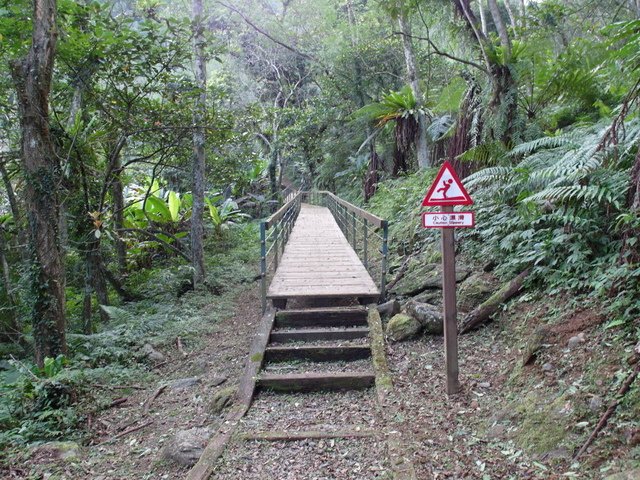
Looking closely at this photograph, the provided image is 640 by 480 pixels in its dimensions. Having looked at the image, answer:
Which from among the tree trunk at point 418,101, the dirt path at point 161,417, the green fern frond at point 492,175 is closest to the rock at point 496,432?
the dirt path at point 161,417

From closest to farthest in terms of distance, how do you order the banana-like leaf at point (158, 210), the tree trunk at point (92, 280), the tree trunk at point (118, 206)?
the tree trunk at point (92, 280) < the tree trunk at point (118, 206) < the banana-like leaf at point (158, 210)

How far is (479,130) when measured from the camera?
712 cm

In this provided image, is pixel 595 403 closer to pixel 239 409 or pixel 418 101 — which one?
pixel 239 409

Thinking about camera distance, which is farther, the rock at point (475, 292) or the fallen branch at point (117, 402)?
the rock at point (475, 292)

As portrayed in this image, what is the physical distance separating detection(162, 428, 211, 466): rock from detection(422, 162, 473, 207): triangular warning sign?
2.47 m

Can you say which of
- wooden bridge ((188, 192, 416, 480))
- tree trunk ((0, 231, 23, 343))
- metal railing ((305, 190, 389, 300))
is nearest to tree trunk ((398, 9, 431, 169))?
metal railing ((305, 190, 389, 300))

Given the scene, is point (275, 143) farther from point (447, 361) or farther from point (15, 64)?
point (447, 361)

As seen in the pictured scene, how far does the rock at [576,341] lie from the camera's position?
10.8 ft

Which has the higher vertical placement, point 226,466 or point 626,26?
point 626,26

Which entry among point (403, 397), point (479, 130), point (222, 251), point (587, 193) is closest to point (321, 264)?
point (479, 130)

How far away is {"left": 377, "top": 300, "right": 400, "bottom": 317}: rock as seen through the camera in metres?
5.50

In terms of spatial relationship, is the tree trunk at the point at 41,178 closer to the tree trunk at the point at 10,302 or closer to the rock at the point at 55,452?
the rock at the point at 55,452

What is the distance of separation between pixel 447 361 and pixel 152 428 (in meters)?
2.50

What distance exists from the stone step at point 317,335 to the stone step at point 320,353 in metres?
0.34
